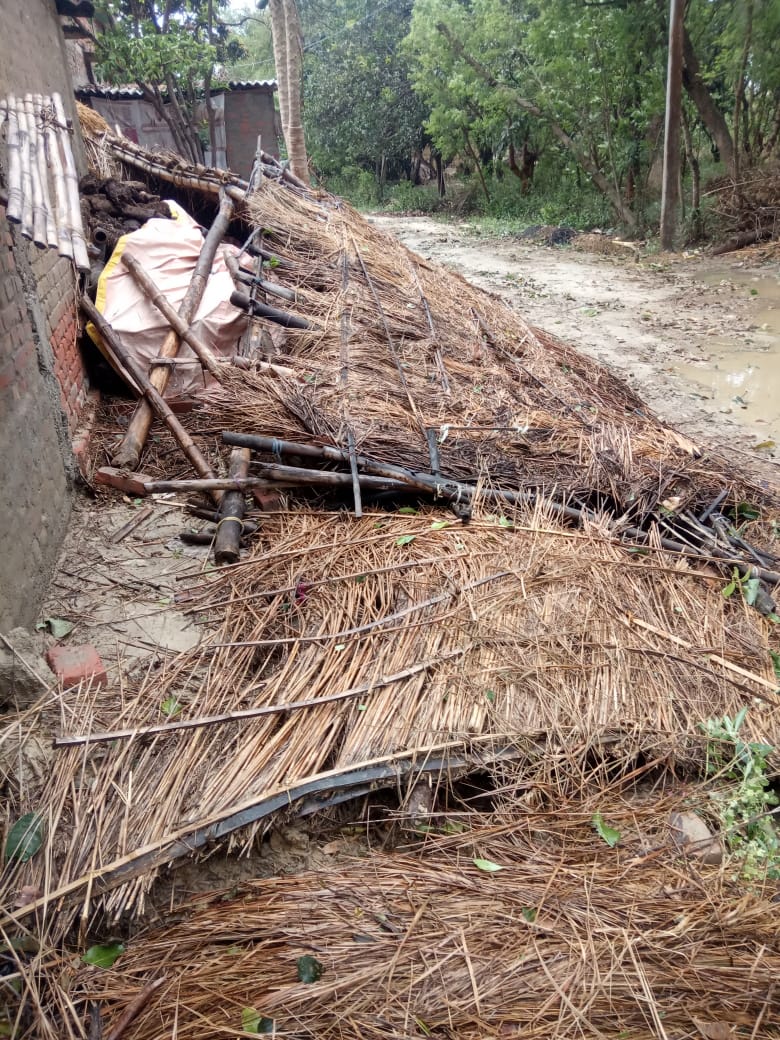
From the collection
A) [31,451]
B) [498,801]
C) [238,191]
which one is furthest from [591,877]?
[238,191]

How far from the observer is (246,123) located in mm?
13820

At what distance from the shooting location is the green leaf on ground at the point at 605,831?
203cm

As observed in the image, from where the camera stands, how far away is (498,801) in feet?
7.05

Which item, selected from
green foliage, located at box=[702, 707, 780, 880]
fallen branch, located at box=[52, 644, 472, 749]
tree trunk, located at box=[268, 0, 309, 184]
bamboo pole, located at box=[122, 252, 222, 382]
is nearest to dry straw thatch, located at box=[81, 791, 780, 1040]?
green foliage, located at box=[702, 707, 780, 880]

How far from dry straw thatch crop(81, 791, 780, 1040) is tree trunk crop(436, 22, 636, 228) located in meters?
14.3

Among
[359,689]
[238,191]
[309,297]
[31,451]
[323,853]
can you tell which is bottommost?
[323,853]

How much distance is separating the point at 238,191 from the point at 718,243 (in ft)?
28.5

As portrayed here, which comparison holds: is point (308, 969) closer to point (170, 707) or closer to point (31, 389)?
point (170, 707)

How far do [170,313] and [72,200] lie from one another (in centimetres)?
209

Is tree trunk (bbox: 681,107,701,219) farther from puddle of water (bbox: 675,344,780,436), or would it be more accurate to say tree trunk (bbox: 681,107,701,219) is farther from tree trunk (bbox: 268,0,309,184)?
tree trunk (bbox: 268,0,309,184)

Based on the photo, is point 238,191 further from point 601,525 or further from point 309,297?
point 601,525

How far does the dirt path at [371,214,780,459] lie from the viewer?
5855 mm

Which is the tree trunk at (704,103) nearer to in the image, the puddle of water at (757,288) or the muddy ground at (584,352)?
the muddy ground at (584,352)

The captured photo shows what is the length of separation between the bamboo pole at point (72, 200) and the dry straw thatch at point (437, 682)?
1.07 meters
